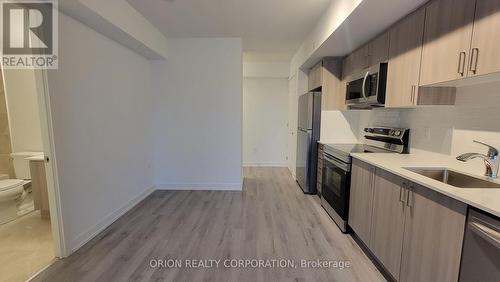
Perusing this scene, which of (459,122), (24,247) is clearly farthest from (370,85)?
(24,247)

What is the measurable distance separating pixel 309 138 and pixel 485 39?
2.46 m

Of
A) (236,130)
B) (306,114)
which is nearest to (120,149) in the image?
(236,130)

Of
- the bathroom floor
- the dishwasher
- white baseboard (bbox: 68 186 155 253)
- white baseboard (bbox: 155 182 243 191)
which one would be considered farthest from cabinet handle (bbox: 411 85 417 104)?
the bathroom floor

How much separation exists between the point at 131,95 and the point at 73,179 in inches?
60.1

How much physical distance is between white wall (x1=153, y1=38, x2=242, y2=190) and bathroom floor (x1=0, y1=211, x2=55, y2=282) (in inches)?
68.8

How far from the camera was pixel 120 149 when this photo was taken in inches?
120

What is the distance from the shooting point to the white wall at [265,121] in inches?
230

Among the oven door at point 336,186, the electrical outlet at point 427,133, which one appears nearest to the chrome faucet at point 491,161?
the electrical outlet at point 427,133

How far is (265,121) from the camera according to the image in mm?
5918

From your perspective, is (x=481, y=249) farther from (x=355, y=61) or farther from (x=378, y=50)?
(x=355, y=61)

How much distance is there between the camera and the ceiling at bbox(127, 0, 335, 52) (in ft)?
8.42

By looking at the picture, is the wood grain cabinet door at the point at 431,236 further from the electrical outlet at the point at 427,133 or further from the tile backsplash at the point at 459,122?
the electrical outlet at the point at 427,133

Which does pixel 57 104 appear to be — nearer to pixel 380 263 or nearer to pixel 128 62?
pixel 128 62

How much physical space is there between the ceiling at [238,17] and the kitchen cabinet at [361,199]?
74.1 inches
